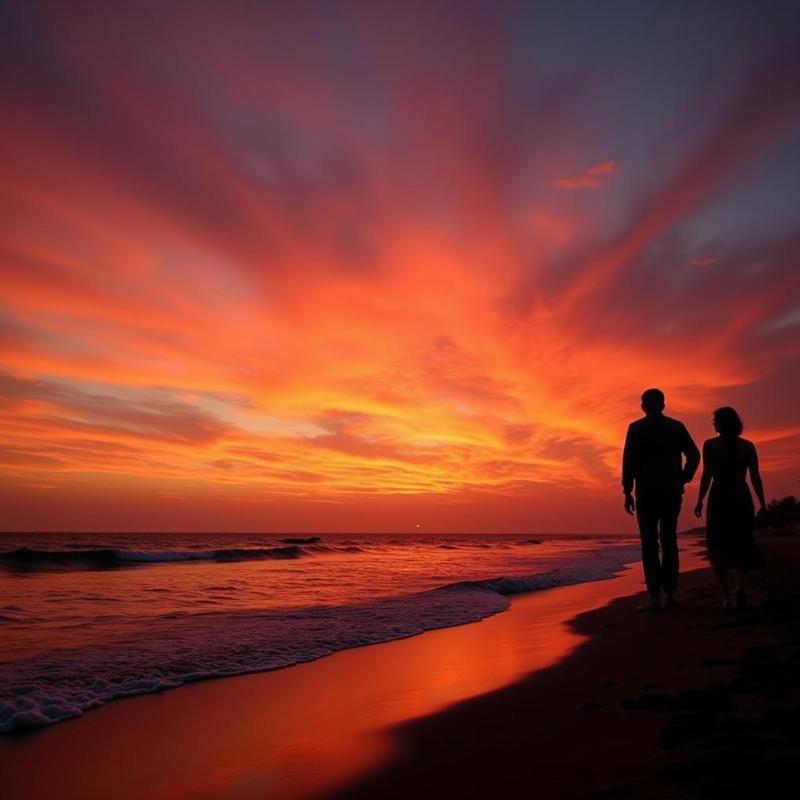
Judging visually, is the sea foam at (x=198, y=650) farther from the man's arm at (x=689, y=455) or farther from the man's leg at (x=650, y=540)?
the man's arm at (x=689, y=455)

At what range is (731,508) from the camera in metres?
6.13

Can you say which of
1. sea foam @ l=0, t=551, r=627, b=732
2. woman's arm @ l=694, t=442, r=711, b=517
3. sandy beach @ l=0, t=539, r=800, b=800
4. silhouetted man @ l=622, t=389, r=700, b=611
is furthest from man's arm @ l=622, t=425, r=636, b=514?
sea foam @ l=0, t=551, r=627, b=732

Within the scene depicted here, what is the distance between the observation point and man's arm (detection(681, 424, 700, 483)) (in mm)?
6543

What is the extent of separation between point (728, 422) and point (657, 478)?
0.89 m

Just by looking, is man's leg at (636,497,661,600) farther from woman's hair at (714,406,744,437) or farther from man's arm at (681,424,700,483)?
woman's hair at (714,406,744,437)

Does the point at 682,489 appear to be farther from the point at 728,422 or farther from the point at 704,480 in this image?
the point at 728,422

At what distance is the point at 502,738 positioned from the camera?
3.05 m

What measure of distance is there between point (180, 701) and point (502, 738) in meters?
2.53

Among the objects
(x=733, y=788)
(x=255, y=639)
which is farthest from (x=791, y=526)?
(x=733, y=788)

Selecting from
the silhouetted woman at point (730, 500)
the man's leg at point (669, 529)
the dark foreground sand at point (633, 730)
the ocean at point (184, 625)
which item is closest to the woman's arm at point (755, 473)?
the silhouetted woman at point (730, 500)

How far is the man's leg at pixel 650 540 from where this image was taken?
6.55 meters

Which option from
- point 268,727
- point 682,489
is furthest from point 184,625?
point 682,489

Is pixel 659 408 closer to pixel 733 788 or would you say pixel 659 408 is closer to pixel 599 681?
pixel 599 681

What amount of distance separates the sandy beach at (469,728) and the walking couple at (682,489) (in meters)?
0.67
